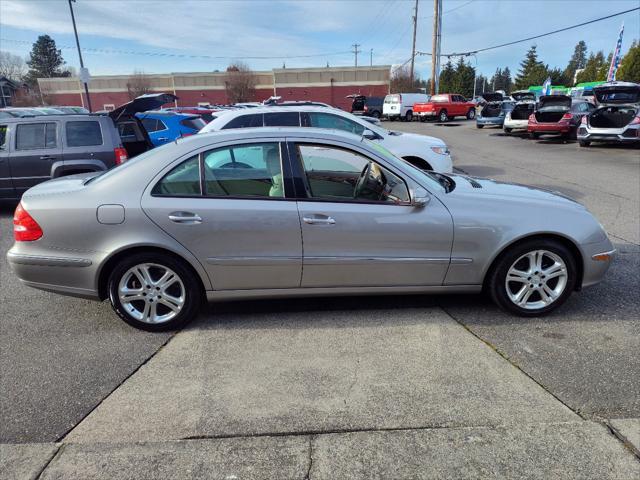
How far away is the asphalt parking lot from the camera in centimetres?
230

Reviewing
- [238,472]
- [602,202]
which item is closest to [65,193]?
[238,472]

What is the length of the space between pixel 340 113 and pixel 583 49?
596 feet

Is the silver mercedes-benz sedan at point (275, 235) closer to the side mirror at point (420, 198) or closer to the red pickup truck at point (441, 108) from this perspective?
the side mirror at point (420, 198)

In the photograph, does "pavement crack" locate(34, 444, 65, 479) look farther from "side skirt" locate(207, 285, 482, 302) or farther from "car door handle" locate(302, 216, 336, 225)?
"car door handle" locate(302, 216, 336, 225)

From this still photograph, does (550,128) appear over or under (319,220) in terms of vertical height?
under

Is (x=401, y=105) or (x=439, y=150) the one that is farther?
(x=401, y=105)

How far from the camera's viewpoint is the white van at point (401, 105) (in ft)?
118

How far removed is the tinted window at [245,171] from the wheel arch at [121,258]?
573 mm

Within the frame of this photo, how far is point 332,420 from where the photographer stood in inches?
103

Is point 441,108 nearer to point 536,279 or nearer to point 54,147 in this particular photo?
point 54,147

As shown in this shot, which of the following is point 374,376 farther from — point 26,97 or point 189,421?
point 26,97

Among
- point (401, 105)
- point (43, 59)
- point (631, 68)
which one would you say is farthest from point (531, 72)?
point (43, 59)

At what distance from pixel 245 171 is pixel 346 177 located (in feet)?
3.10

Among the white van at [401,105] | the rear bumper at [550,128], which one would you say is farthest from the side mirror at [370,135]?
the white van at [401,105]
